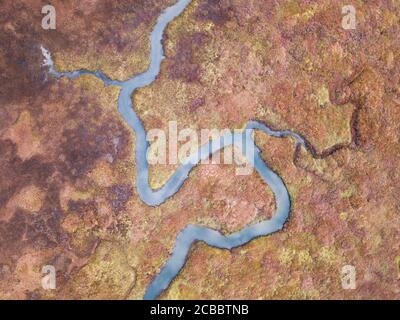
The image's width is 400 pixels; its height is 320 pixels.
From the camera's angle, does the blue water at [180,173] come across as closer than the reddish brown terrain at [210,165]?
No

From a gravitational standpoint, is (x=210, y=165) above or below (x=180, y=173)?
above

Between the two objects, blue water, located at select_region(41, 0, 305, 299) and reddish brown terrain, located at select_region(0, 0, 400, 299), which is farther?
blue water, located at select_region(41, 0, 305, 299)

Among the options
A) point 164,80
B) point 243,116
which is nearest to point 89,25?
point 164,80
